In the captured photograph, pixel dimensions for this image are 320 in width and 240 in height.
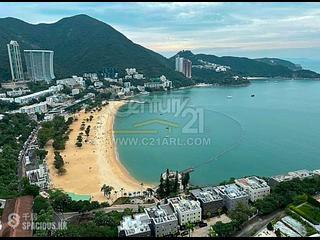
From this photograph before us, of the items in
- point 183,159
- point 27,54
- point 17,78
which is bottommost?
point 183,159

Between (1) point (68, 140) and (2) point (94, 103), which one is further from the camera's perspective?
(2) point (94, 103)

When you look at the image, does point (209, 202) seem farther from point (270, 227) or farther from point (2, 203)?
point (2, 203)

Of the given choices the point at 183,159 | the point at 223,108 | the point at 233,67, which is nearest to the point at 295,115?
the point at 223,108

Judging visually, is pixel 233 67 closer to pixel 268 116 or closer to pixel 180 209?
pixel 268 116

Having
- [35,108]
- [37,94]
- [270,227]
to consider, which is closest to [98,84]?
[37,94]

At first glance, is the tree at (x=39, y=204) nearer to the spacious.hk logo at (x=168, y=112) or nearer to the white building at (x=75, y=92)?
the spacious.hk logo at (x=168, y=112)

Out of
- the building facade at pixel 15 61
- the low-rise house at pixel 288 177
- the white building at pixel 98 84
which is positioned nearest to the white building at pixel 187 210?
the low-rise house at pixel 288 177

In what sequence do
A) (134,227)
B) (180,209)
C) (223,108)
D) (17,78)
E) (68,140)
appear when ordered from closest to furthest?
(134,227) → (180,209) → (68,140) → (223,108) → (17,78)
